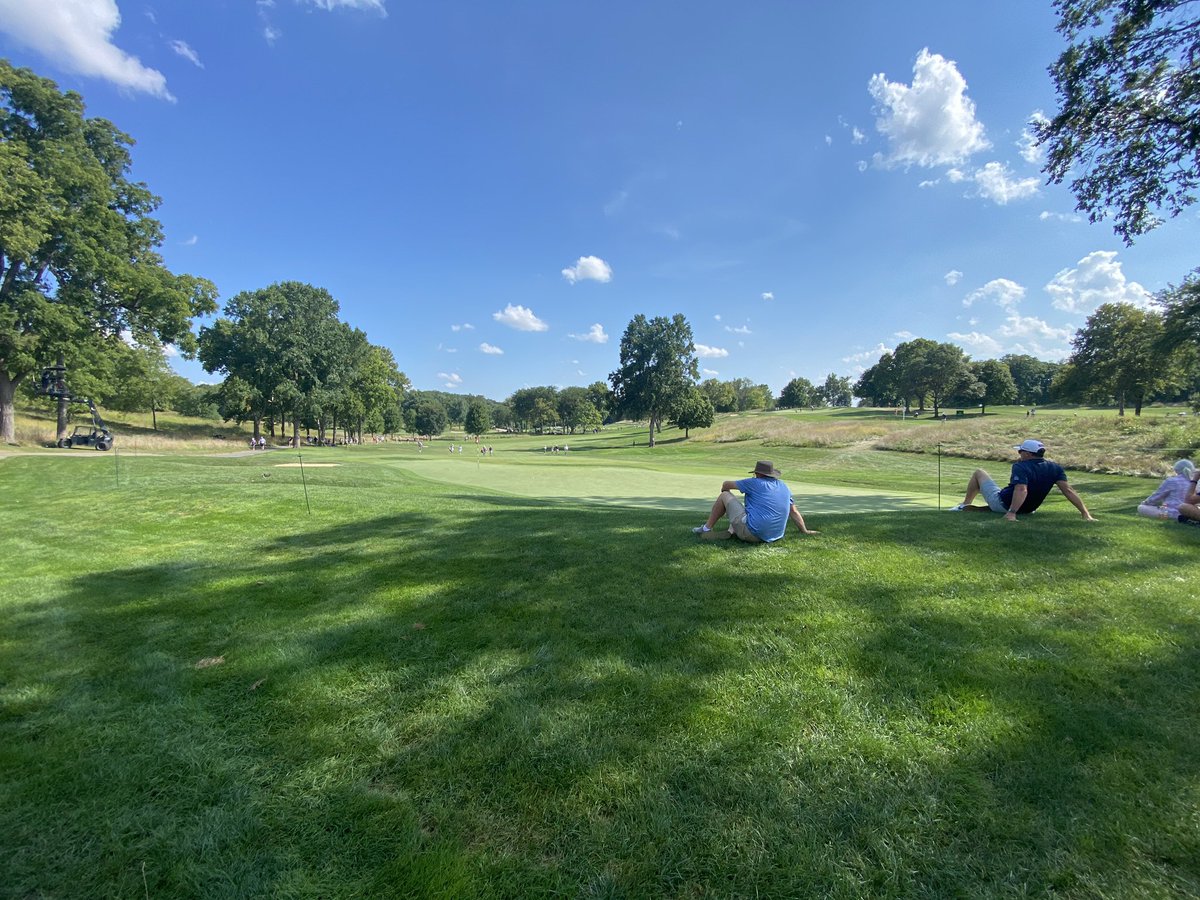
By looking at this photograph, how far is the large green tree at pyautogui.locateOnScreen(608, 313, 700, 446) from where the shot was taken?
180 ft

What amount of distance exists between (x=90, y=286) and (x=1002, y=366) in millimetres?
109296

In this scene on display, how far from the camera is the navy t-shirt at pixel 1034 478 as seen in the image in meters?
7.70

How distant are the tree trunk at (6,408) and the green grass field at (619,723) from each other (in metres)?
35.7

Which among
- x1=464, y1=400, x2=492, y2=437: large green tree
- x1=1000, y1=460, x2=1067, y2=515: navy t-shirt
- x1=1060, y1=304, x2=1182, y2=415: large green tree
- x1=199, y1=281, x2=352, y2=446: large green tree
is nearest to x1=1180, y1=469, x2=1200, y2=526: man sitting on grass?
x1=1000, y1=460, x2=1067, y2=515: navy t-shirt

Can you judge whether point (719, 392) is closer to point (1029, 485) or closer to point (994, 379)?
point (994, 379)

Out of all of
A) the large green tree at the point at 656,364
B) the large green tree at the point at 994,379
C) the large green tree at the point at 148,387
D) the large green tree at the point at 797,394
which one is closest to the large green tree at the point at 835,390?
the large green tree at the point at 797,394

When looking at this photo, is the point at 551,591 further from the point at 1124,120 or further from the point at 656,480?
the point at 1124,120

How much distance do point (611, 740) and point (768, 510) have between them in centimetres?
443

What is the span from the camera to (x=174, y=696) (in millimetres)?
3510

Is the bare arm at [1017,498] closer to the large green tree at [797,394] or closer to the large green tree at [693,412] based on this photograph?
the large green tree at [693,412]

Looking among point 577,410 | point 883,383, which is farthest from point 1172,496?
point 577,410

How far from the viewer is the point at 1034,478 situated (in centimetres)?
777

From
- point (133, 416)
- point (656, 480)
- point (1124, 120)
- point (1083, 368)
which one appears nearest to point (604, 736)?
point (656, 480)

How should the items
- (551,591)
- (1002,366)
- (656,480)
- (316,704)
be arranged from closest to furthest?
(316,704) < (551,591) < (656,480) < (1002,366)
